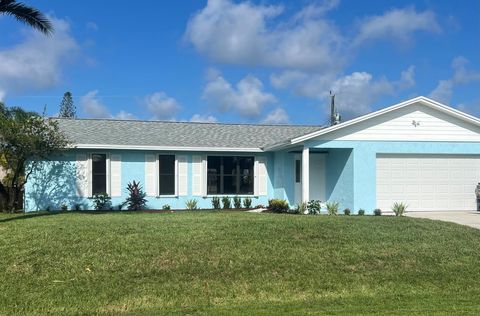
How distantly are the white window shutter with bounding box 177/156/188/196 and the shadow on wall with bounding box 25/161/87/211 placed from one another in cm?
388

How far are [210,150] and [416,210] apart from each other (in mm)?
8549

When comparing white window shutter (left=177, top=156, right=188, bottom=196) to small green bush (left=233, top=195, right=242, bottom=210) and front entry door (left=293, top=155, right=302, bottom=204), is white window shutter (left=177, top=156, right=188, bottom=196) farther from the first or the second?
front entry door (left=293, top=155, right=302, bottom=204)

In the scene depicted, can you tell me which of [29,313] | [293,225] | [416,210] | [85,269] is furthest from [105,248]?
[416,210]

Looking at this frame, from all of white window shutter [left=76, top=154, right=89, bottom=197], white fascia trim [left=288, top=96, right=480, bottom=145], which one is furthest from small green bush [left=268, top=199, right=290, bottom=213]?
white window shutter [left=76, top=154, right=89, bottom=197]

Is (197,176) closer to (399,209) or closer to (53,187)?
(53,187)

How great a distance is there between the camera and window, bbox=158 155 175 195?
70.9ft

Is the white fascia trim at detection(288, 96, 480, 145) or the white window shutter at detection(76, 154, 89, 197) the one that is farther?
the white window shutter at detection(76, 154, 89, 197)

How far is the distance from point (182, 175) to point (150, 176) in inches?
52.5

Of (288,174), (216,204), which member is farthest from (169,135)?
(288,174)

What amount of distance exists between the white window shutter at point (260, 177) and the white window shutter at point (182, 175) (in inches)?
121

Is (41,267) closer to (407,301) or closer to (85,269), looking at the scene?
(85,269)

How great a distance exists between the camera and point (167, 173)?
21.7m

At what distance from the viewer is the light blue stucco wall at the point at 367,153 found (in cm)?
1919

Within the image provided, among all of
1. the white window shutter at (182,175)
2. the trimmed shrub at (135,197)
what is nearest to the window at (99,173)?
the trimmed shrub at (135,197)
